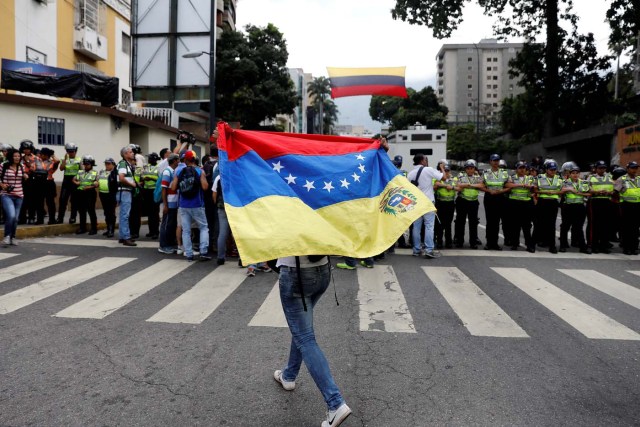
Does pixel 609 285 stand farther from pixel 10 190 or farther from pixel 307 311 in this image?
pixel 10 190

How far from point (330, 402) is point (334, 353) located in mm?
1405

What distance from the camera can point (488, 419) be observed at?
11.9ft

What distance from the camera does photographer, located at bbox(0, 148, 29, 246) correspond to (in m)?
9.94

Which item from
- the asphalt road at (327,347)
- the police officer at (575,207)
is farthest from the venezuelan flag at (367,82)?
the asphalt road at (327,347)

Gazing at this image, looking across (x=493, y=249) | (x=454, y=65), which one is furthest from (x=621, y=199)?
(x=454, y=65)

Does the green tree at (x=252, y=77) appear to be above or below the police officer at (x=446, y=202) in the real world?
above

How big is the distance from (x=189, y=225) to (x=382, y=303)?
168 inches

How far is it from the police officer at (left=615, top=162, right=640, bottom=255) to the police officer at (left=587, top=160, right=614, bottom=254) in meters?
0.28

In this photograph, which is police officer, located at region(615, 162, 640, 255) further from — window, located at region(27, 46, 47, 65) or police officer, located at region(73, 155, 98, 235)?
window, located at region(27, 46, 47, 65)

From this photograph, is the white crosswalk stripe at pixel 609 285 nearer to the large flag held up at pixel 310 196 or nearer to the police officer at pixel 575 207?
the police officer at pixel 575 207

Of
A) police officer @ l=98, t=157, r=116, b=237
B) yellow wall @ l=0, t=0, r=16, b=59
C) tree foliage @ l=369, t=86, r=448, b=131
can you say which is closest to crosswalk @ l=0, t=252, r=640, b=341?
police officer @ l=98, t=157, r=116, b=237

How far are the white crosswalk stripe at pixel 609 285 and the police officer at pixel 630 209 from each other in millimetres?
2550

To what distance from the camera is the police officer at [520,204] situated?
11062 millimetres

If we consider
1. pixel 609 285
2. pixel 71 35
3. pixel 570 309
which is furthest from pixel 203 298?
pixel 71 35
